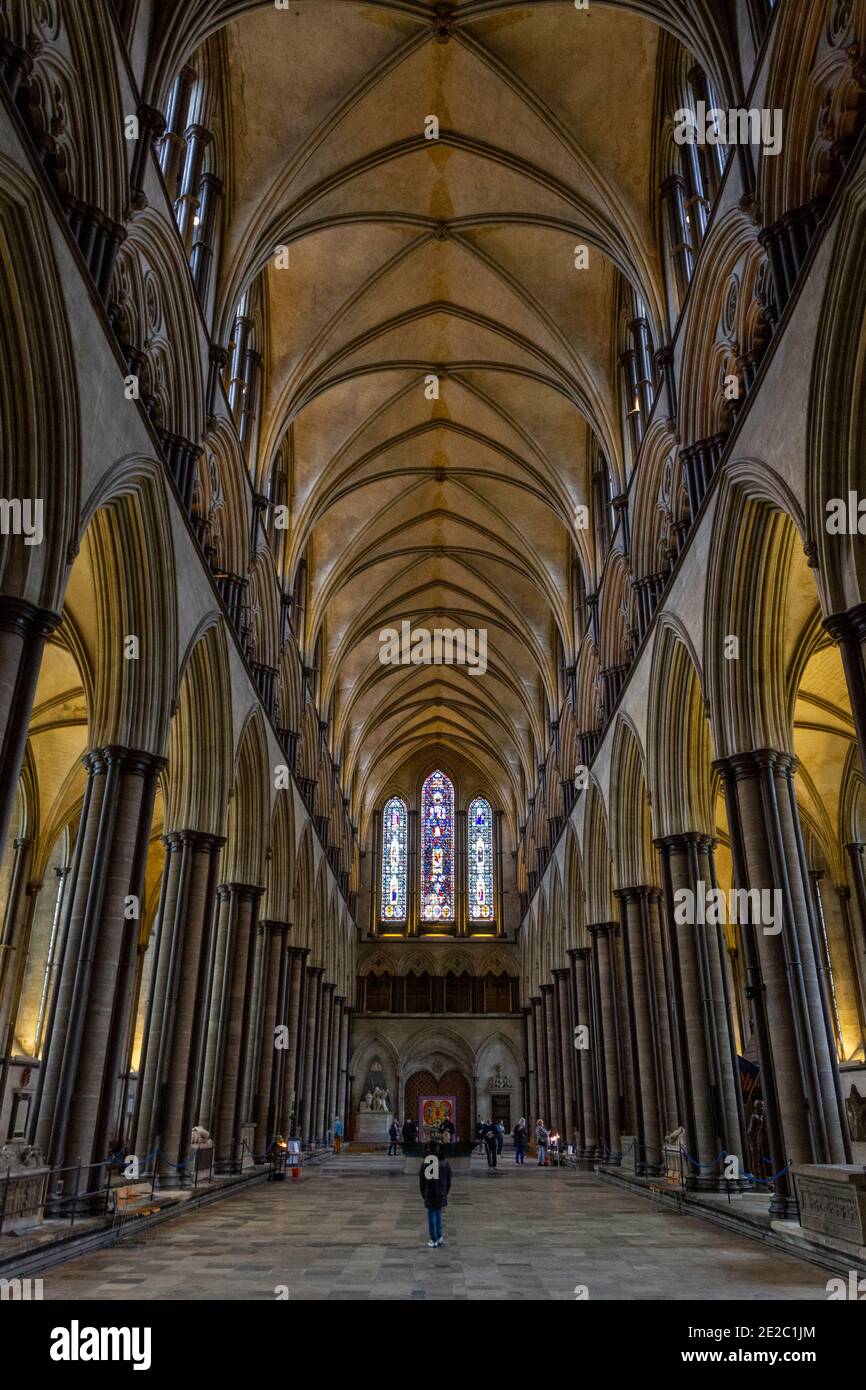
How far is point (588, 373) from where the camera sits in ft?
64.7

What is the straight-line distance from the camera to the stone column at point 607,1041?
21.0 metres

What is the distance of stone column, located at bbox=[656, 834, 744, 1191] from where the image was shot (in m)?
14.0

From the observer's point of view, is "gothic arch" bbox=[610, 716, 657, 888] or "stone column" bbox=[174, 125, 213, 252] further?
"gothic arch" bbox=[610, 716, 657, 888]

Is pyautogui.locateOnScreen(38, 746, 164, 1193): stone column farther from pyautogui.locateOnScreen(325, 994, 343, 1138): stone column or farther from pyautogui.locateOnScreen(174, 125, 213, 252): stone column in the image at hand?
pyautogui.locateOnScreen(325, 994, 343, 1138): stone column

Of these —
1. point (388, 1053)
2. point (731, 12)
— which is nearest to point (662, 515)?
point (731, 12)

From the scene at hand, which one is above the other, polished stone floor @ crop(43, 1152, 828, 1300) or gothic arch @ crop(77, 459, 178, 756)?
gothic arch @ crop(77, 459, 178, 756)

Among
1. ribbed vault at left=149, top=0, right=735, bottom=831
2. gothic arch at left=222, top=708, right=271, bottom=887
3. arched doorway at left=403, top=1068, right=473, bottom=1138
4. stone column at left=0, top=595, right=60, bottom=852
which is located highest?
ribbed vault at left=149, top=0, right=735, bottom=831

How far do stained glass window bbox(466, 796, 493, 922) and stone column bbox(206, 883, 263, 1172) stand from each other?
2357cm

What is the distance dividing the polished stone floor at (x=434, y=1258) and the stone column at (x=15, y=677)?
147 inches

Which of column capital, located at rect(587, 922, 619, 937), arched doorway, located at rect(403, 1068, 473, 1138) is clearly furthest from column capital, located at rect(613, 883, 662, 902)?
arched doorway, located at rect(403, 1068, 473, 1138)

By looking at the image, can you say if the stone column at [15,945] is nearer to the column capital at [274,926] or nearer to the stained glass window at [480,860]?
the column capital at [274,926]

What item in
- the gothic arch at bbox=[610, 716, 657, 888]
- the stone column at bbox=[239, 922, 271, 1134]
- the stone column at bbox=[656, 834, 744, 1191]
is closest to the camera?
the stone column at bbox=[656, 834, 744, 1191]
